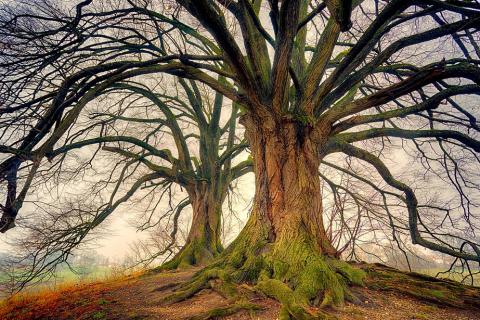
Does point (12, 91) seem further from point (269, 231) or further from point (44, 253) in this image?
point (269, 231)

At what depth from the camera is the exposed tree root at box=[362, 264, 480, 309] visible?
3795mm

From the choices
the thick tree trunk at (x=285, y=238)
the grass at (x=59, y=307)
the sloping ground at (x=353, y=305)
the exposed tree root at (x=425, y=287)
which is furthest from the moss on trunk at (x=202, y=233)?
the exposed tree root at (x=425, y=287)

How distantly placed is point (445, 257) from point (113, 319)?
19.8 feet

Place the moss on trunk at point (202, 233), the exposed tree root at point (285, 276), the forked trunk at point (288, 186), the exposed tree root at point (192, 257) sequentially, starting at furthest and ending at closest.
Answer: the moss on trunk at point (202, 233) → the exposed tree root at point (192, 257) → the forked trunk at point (288, 186) → the exposed tree root at point (285, 276)

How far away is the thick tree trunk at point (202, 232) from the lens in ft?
25.4

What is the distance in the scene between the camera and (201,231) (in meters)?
8.26

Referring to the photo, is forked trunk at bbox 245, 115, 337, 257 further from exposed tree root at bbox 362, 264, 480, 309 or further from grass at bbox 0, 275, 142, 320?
grass at bbox 0, 275, 142, 320

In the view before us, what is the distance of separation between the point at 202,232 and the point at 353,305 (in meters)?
5.39

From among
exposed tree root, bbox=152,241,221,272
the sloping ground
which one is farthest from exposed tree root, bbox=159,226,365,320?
exposed tree root, bbox=152,241,221,272

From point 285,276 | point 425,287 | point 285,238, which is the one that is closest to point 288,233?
point 285,238

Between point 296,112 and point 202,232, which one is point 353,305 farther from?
point 202,232

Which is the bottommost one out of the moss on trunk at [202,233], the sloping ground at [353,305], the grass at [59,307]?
the grass at [59,307]

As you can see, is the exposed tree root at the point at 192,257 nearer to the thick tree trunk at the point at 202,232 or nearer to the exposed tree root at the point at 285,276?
the thick tree trunk at the point at 202,232

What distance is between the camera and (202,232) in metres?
8.25
